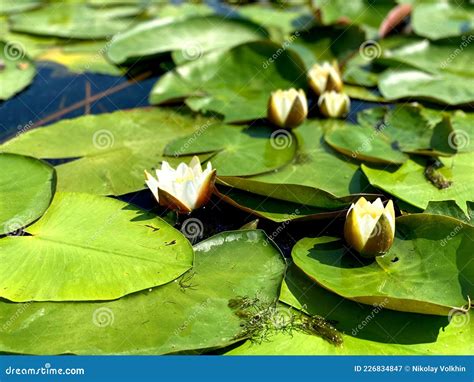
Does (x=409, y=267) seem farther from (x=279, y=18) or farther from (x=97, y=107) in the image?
(x=279, y=18)

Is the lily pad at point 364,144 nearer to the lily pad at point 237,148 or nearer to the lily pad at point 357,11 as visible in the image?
the lily pad at point 237,148

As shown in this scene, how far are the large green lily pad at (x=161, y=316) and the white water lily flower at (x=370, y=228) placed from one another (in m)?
0.38

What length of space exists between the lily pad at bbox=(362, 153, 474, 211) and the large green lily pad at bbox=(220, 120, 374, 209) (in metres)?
0.11

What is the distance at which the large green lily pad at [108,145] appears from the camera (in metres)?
3.00

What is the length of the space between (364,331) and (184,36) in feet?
10.9

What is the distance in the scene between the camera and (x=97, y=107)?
3869 millimetres

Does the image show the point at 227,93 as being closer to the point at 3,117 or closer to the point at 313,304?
the point at 3,117

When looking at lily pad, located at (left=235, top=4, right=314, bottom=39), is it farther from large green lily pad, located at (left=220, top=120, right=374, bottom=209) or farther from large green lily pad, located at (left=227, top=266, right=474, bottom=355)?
large green lily pad, located at (left=227, top=266, right=474, bottom=355)

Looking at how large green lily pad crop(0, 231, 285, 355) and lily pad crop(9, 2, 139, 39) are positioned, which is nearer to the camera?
large green lily pad crop(0, 231, 285, 355)

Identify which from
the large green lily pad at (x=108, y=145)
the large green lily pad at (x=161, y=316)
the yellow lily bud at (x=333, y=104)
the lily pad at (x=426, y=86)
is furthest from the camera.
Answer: the lily pad at (x=426, y=86)

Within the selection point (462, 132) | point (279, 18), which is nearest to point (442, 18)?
point (279, 18)

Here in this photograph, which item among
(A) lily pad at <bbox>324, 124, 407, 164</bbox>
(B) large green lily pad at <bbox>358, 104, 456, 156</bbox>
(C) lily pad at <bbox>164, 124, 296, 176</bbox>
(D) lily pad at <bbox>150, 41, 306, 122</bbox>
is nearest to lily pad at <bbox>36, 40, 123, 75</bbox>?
(D) lily pad at <bbox>150, 41, 306, 122</bbox>

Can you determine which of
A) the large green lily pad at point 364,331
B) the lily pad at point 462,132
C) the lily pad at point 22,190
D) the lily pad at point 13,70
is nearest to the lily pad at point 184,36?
the lily pad at point 13,70

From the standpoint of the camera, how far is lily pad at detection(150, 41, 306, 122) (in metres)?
3.88
